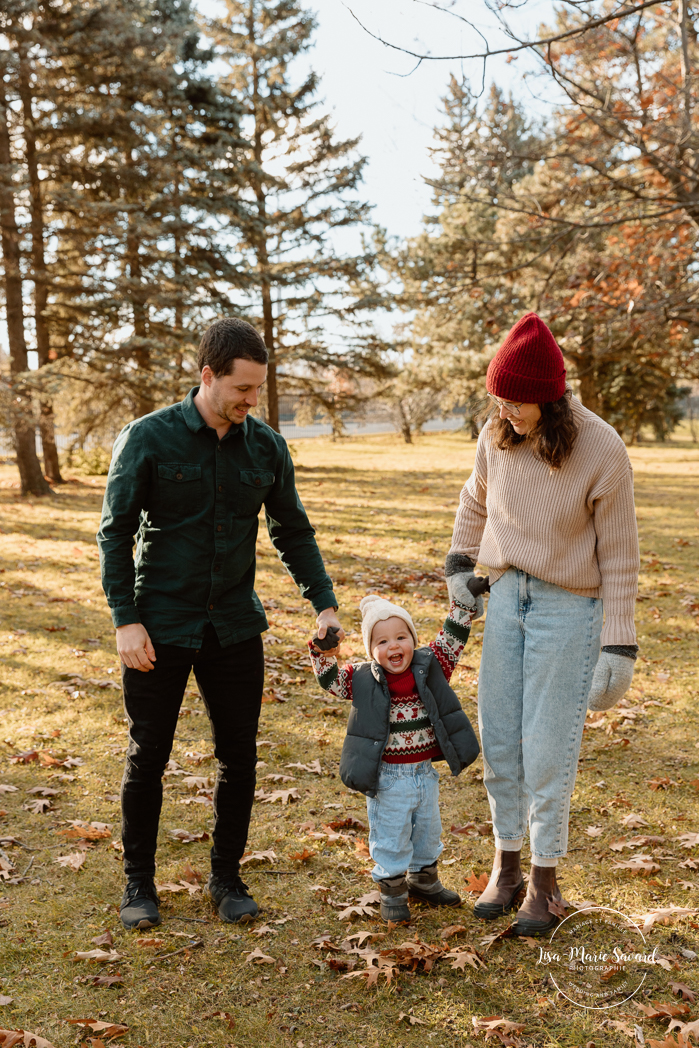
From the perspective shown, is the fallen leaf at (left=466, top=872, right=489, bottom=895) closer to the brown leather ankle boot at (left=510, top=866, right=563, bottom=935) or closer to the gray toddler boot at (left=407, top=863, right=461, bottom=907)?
the gray toddler boot at (left=407, top=863, right=461, bottom=907)

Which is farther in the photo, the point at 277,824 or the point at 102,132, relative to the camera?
the point at 102,132

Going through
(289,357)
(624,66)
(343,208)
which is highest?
(343,208)

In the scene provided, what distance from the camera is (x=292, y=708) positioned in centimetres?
568

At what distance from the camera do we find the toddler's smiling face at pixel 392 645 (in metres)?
3.12

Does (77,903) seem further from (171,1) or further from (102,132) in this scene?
(171,1)

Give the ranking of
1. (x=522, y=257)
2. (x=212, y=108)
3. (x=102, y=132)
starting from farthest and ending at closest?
(x=522, y=257) < (x=212, y=108) < (x=102, y=132)

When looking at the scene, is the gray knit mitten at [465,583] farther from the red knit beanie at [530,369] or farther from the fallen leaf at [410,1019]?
the fallen leaf at [410,1019]

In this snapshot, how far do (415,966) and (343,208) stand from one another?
20.3 metres

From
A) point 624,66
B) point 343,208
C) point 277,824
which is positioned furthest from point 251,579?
point 343,208

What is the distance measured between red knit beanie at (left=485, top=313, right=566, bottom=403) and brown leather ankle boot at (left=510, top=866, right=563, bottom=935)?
1878 millimetres

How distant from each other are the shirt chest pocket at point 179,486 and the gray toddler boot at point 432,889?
184 cm

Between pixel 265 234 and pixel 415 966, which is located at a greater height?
pixel 265 234

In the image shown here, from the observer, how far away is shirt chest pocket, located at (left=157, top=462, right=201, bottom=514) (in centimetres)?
295

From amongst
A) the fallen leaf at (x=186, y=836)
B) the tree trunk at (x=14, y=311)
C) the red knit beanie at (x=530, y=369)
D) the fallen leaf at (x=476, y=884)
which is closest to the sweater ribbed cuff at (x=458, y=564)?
the red knit beanie at (x=530, y=369)
